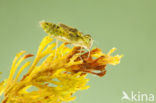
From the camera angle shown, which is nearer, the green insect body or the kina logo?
the green insect body

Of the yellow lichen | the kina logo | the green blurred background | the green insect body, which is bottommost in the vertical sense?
the yellow lichen

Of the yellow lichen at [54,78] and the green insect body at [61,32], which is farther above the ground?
the green insect body at [61,32]

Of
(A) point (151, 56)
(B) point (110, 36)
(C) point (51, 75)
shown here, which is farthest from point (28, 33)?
(C) point (51, 75)

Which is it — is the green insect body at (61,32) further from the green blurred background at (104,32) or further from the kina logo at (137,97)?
the kina logo at (137,97)

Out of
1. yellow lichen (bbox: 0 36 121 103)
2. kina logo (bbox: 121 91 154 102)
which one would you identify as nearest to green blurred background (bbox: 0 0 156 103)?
kina logo (bbox: 121 91 154 102)

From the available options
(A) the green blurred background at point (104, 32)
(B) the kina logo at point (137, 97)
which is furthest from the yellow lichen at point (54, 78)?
(B) the kina logo at point (137, 97)

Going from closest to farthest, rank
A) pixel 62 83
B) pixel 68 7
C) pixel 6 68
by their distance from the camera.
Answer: pixel 62 83 → pixel 6 68 → pixel 68 7

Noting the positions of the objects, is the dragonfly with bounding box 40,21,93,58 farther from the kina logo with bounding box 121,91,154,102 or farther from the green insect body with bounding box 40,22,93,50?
the kina logo with bounding box 121,91,154,102

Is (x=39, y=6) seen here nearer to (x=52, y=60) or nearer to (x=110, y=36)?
(x=110, y=36)

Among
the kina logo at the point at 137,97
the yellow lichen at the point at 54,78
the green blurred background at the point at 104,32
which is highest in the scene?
the green blurred background at the point at 104,32
